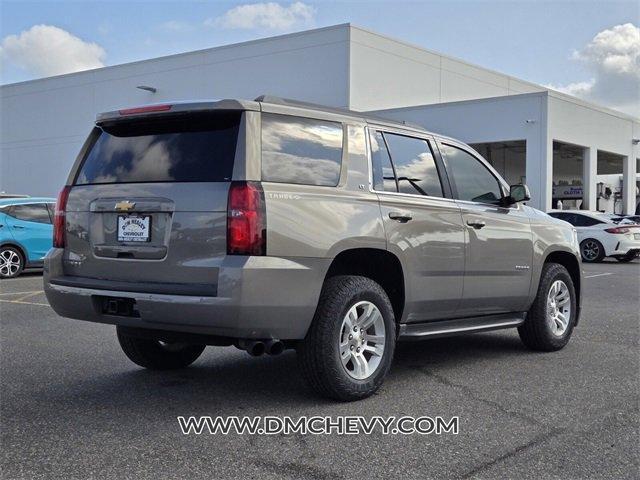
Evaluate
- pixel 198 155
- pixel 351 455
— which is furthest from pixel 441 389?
pixel 198 155

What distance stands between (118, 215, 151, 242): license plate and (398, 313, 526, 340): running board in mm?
1990

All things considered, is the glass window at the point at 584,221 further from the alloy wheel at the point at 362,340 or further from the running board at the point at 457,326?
the alloy wheel at the point at 362,340

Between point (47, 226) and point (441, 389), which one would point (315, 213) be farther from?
point (47, 226)

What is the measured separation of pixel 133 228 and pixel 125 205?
0.54 ft

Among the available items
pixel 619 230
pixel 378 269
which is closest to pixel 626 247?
pixel 619 230

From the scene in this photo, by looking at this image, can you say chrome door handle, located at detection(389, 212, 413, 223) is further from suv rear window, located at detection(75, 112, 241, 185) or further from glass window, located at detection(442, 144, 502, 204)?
suv rear window, located at detection(75, 112, 241, 185)

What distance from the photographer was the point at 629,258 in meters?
20.1

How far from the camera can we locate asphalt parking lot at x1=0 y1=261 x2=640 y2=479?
3.66 meters

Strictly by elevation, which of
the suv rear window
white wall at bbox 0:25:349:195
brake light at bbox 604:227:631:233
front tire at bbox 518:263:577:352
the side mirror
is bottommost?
front tire at bbox 518:263:577:352

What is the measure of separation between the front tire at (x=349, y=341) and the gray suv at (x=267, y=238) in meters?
0.01

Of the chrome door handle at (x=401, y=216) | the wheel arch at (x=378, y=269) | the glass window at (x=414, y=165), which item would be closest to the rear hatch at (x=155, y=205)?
the wheel arch at (x=378, y=269)

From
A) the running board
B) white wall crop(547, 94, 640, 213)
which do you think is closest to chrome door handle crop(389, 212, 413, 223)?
the running board

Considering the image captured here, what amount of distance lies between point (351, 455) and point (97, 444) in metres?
1.41

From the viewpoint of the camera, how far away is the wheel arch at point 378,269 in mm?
4879
